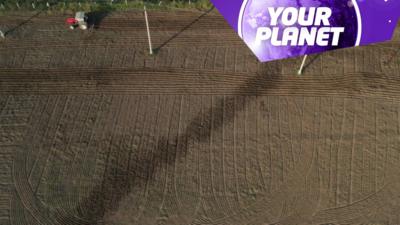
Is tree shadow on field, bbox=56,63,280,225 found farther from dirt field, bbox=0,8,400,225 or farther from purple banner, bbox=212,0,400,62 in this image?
purple banner, bbox=212,0,400,62

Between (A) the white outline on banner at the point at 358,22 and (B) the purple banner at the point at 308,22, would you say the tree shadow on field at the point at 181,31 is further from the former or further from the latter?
(A) the white outline on banner at the point at 358,22

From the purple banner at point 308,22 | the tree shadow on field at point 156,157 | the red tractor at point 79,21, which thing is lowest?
the tree shadow on field at point 156,157

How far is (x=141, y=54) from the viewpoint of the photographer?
72.4 ft

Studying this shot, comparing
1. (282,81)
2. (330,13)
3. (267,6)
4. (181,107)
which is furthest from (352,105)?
(181,107)

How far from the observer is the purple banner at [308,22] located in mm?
15430

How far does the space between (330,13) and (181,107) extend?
894 cm

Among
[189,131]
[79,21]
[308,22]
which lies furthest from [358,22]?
[79,21]

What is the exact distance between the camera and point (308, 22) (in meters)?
15.8

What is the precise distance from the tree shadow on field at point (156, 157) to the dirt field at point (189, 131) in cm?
6

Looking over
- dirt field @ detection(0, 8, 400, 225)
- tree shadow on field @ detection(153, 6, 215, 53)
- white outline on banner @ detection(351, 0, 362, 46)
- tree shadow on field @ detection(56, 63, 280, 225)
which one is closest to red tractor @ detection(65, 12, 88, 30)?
dirt field @ detection(0, 8, 400, 225)

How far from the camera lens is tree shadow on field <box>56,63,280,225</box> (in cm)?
1706

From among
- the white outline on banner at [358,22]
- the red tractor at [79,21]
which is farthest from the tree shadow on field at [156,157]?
the red tractor at [79,21]

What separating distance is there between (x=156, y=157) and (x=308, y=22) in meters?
9.74

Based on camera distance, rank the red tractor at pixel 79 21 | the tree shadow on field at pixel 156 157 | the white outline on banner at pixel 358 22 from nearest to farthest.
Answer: the white outline on banner at pixel 358 22 → the tree shadow on field at pixel 156 157 → the red tractor at pixel 79 21
